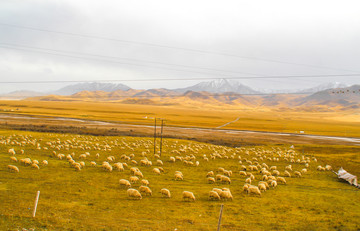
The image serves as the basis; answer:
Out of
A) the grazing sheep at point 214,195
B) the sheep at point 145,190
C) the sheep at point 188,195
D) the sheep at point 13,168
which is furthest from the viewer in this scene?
the sheep at point 13,168

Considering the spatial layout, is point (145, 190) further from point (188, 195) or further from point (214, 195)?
point (214, 195)

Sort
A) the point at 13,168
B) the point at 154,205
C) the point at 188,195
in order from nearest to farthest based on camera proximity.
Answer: the point at 154,205 → the point at 188,195 → the point at 13,168

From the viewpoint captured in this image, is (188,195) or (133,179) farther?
(133,179)

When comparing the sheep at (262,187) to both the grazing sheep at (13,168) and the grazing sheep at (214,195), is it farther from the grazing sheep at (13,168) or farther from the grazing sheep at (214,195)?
the grazing sheep at (13,168)

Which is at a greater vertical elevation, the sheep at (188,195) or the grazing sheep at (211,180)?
the sheep at (188,195)

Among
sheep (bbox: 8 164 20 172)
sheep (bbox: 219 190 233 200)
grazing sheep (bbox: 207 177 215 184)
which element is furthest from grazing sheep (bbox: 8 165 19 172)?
sheep (bbox: 219 190 233 200)

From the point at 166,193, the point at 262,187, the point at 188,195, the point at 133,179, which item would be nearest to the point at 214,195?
the point at 188,195

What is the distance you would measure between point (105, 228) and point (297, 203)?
14.4 meters

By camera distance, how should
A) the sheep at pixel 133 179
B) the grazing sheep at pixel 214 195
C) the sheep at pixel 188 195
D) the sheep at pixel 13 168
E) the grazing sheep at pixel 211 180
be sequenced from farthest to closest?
the grazing sheep at pixel 211 180
the sheep at pixel 13 168
the sheep at pixel 133 179
the grazing sheep at pixel 214 195
the sheep at pixel 188 195

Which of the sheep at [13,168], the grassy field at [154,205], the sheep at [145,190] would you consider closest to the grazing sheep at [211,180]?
the grassy field at [154,205]

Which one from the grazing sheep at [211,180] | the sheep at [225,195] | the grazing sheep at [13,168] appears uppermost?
the grazing sheep at [13,168]

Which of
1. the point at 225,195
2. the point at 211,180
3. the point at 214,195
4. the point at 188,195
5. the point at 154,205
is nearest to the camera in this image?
the point at 154,205

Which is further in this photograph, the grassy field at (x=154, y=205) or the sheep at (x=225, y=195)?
the sheep at (x=225, y=195)

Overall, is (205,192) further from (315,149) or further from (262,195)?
(315,149)
